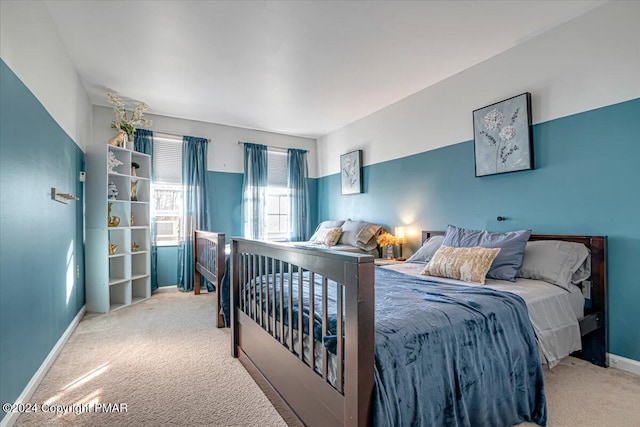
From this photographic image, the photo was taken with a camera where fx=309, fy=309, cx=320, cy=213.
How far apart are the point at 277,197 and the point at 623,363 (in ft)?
15.5

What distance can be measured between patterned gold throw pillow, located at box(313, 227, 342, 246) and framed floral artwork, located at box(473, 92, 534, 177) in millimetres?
2159

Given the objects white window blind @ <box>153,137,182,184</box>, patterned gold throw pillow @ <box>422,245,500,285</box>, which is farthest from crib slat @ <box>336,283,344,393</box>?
white window blind @ <box>153,137,182,184</box>

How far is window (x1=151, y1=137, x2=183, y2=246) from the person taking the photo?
4609 mm

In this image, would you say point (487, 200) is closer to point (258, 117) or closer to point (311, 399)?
point (311, 399)

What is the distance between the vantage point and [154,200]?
4566mm

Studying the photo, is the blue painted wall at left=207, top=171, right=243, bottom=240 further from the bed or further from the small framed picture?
the small framed picture

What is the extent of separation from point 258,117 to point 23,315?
366 centimetres

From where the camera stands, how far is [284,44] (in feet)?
9.05

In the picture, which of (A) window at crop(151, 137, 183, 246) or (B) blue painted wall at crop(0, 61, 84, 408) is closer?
(B) blue painted wall at crop(0, 61, 84, 408)

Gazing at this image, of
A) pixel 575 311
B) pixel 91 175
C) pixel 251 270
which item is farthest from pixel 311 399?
pixel 91 175

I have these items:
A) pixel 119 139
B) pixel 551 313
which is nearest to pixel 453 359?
pixel 551 313

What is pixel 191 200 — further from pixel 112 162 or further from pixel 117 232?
pixel 112 162

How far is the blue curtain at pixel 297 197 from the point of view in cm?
562

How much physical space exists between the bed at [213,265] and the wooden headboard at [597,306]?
2812 millimetres
